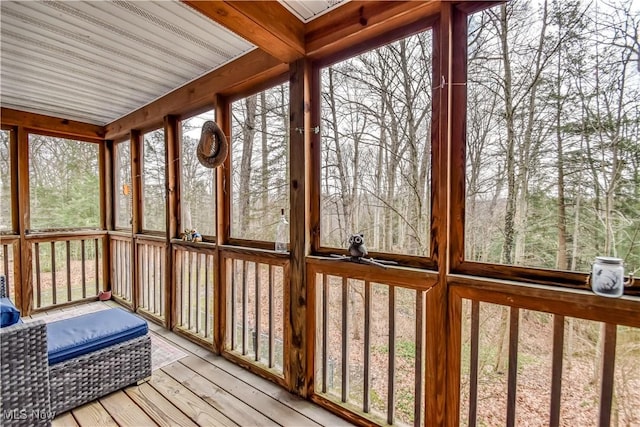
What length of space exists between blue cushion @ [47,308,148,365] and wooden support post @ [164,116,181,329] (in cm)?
76

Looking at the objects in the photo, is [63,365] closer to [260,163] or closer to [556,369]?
[260,163]

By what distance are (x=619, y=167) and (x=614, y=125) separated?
0.17 metres

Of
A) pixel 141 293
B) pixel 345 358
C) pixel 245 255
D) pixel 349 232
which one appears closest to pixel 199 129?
pixel 245 255

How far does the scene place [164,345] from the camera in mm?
2850

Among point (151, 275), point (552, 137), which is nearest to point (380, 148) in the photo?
point (552, 137)

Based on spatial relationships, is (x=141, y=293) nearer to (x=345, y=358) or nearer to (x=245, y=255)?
(x=245, y=255)

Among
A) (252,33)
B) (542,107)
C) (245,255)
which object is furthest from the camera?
(245,255)

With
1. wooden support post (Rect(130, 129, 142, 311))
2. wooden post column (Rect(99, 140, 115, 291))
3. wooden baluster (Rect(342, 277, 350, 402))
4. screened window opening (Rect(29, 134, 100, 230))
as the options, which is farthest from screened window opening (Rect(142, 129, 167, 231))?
wooden baluster (Rect(342, 277, 350, 402))

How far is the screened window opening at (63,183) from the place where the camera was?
12.2 feet

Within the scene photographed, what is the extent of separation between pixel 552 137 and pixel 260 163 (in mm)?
1890

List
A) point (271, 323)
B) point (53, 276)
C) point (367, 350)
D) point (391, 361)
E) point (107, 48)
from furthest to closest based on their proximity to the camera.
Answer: point (53, 276)
point (271, 323)
point (107, 48)
point (367, 350)
point (391, 361)

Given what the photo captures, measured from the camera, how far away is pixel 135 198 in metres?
3.68

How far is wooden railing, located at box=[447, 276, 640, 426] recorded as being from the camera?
3.95 feet

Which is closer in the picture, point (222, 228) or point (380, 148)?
point (380, 148)
